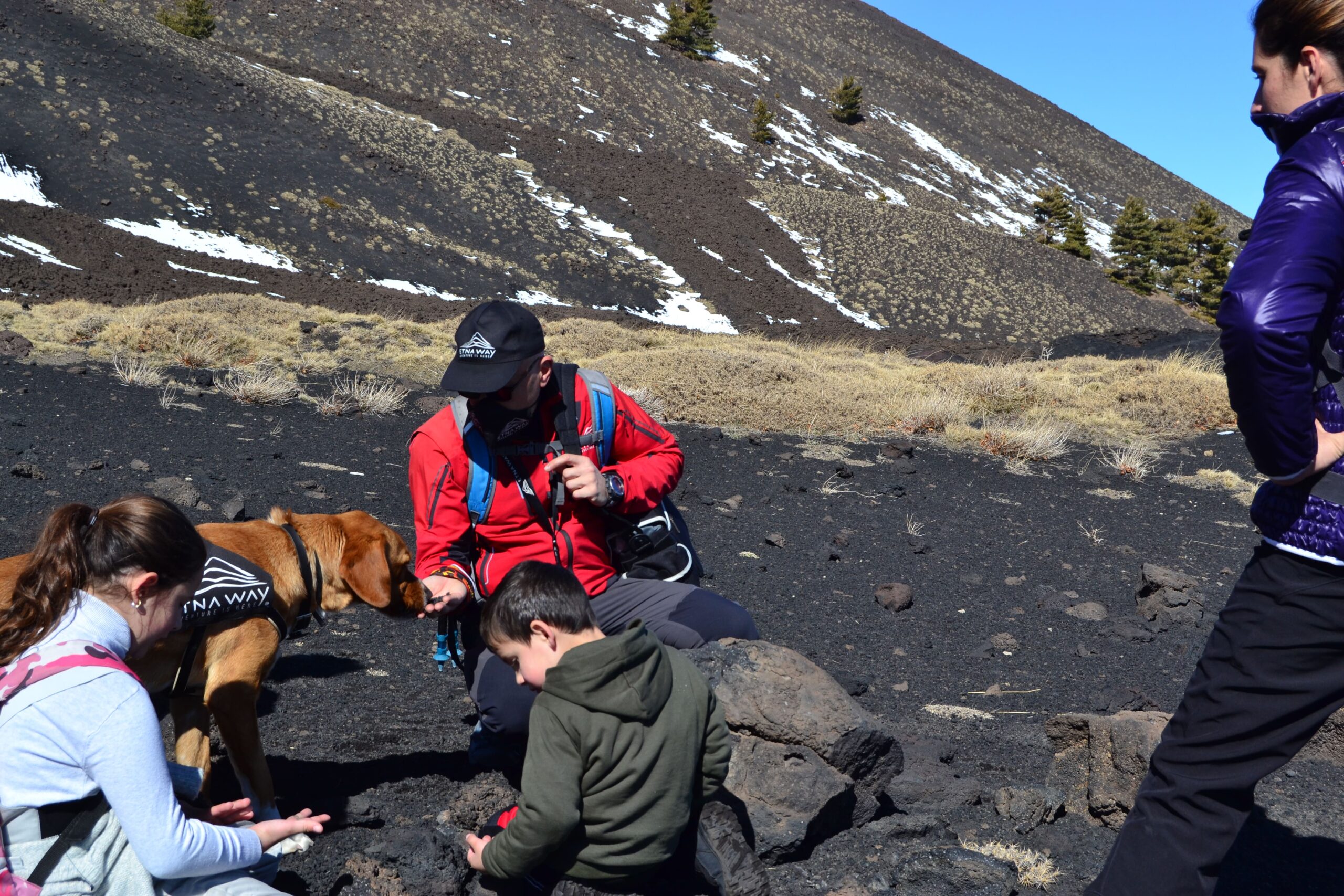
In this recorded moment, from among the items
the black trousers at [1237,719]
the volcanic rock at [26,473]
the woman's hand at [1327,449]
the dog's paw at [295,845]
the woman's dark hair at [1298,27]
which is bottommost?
the volcanic rock at [26,473]

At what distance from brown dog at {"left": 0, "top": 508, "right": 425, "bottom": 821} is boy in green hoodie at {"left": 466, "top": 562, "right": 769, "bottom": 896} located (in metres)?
0.92

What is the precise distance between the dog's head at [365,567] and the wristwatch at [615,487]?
2.49 ft

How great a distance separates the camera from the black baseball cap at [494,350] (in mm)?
3012

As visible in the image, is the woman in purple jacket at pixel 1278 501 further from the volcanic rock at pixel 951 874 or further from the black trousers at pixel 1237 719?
the volcanic rock at pixel 951 874

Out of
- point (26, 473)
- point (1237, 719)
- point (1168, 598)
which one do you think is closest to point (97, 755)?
point (1237, 719)

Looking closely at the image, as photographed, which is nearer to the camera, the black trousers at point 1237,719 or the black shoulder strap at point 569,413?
the black trousers at point 1237,719

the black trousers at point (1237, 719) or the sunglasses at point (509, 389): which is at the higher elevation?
the black trousers at point (1237, 719)

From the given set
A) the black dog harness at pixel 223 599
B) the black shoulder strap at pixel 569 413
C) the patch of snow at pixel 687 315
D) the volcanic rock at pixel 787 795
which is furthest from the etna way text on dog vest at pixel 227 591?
the patch of snow at pixel 687 315

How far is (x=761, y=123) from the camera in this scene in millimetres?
60250

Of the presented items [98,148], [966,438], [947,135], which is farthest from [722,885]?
[947,135]

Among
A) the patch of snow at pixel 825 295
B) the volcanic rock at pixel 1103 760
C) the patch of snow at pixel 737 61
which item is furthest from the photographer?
the patch of snow at pixel 737 61

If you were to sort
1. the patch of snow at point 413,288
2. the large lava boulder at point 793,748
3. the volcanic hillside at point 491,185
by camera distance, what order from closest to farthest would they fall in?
the large lava boulder at point 793,748
the volcanic hillside at point 491,185
the patch of snow at point 413,288

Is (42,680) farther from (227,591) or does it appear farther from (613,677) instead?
(613,677)

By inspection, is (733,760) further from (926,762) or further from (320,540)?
(320,540)
